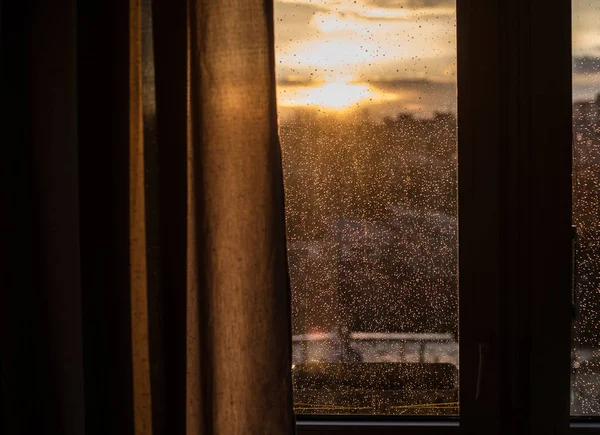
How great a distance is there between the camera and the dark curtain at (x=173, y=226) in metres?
1.33

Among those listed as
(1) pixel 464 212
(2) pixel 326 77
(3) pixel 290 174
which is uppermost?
(2) pixel 326 77

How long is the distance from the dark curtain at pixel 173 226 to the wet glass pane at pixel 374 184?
0.84 ft

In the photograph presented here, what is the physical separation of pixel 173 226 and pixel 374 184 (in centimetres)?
51

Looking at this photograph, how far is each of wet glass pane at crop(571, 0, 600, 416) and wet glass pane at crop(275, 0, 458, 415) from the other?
29cm

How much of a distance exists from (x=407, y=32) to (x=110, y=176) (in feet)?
2.55

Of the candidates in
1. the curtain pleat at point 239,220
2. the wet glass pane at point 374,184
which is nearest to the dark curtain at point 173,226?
the curtain pleat at point 239,220

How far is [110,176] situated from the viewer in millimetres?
1351

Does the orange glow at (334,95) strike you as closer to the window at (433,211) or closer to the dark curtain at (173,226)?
the window at (433,211)

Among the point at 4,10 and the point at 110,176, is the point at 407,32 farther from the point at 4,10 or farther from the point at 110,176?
the point at 4,10

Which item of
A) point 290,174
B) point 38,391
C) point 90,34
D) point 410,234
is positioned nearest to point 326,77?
point 290,174

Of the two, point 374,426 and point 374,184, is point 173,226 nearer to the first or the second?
point 374,184

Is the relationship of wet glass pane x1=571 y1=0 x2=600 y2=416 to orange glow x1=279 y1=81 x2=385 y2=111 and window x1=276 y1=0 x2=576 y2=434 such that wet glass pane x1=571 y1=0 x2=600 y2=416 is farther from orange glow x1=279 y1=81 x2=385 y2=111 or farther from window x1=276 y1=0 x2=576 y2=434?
orange glow x1=279 y1=81 x2=385 y2=111

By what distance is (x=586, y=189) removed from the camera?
1.54m

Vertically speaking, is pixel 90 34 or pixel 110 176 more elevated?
pixel 90 34
